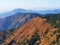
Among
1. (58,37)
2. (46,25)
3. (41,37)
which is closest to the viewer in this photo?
(58,37)

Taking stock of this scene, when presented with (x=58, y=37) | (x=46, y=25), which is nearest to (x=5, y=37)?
(x=46, y=25)

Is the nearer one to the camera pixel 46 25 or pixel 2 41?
pixel 46 25

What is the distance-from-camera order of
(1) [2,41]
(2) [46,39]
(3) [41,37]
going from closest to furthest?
(2) [46,39]
(3) [41,37]
(1) [2,41]

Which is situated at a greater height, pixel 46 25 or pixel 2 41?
pixel 46 25

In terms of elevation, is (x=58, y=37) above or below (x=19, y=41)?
above

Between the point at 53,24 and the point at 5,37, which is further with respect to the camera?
the point at 5,37

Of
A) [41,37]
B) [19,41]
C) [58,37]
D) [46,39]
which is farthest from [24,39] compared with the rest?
[58,37]

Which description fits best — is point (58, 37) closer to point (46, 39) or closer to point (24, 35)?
point (46, 39)

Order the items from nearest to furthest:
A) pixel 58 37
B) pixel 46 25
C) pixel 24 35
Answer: pixel 58 37 < pixel 46 25 < pixel 24 35

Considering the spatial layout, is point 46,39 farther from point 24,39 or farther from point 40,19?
point 40,19
